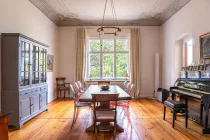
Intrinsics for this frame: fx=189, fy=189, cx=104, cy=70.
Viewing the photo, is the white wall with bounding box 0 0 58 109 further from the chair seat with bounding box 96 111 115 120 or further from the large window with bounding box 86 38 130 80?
the chair seat with bounding box 96 111 115 120

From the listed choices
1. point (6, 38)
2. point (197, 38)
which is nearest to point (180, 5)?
point (197, 38)

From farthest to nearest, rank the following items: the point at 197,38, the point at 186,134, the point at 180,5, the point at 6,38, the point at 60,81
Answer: the point at 60,81 < the point at 180,5 < the point at 197,38 < the point at 6,38 < the point at 186,134

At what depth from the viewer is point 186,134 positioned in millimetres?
3660

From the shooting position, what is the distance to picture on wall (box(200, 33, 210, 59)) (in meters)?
4.46

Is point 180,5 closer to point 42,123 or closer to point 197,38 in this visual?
point 197,38

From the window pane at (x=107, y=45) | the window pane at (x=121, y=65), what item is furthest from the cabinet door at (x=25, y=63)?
the window pane at (x=121, y=65)

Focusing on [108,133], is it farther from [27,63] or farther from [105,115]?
[27,63]

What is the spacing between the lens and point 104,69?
8586 mm

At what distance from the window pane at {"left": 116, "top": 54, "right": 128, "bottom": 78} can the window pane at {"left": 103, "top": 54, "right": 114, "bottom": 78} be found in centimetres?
23

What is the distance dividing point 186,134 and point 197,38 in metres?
2.62

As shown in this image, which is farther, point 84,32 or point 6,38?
point 84,32

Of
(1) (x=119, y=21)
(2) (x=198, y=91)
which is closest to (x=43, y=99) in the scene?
(2) (x=198, y=91)

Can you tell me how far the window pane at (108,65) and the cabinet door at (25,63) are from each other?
14.3 ft

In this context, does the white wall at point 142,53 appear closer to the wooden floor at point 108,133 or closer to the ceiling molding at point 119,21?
the ceiling molding at point 119,21
